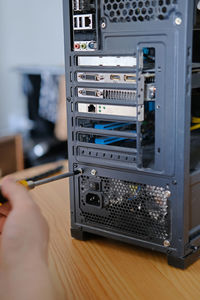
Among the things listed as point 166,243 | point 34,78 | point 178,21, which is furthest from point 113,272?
point 34,78

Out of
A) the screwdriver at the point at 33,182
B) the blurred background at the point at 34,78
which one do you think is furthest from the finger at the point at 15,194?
the blurred background at the point at 34,78

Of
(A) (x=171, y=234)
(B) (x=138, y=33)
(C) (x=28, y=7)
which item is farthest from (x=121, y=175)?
(C) (x=28, y=7)

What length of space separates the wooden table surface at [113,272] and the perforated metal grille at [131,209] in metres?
0.05

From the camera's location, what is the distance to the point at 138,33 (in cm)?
84

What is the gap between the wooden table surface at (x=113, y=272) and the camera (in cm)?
81

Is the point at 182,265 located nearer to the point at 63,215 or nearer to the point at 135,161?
the point at 135,161

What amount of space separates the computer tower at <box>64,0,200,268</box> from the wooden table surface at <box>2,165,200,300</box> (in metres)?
0.03

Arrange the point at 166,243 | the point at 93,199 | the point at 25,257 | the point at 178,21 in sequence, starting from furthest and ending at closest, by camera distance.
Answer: the point at 93,199 < the point at 166,243 < the point at 178,21 < the point at 25,257

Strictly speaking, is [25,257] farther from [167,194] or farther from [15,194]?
[167,194]

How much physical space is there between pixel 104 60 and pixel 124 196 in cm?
29

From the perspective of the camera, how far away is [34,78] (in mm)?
4141

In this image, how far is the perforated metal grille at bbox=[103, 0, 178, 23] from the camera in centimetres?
80

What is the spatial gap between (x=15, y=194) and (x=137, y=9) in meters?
0.46

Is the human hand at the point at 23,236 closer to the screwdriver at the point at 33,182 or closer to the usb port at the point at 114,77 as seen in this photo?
the screwdriver at the point at 33,182
